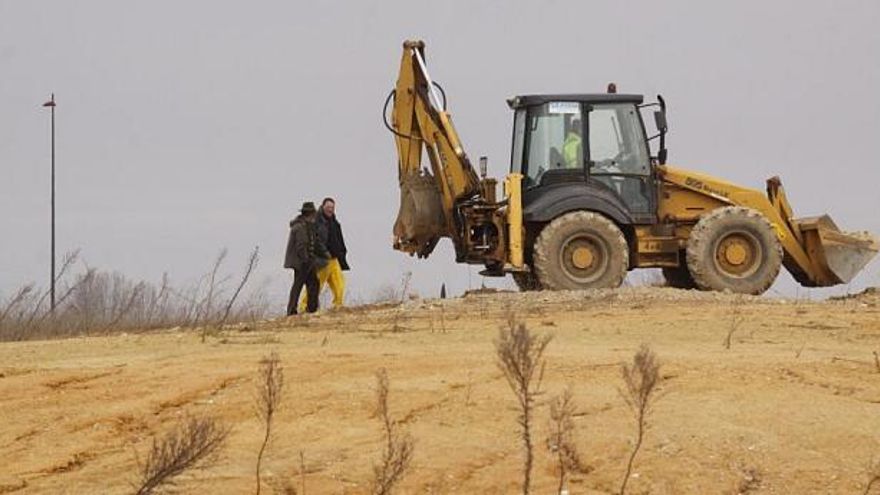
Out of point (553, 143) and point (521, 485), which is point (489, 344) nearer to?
point (521, 485)

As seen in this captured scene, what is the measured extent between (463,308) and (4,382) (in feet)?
26.2

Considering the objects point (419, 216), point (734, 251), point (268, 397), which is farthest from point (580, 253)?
point (268, 397)

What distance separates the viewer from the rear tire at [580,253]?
2266 cm

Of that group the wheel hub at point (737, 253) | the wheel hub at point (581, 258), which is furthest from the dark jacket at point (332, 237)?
the wheel hub at point (737, 253)

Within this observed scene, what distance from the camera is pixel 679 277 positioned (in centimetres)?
2444

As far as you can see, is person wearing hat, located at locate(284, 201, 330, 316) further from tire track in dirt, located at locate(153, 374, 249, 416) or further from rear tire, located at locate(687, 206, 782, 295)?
tire track in dirt, located at locate(153, 374, 249, 416)

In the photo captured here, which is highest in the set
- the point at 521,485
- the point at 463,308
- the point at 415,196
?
the point at 415,196

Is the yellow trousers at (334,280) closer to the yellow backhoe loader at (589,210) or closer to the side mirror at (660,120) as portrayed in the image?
the yellow backhoe loader at (589,210)

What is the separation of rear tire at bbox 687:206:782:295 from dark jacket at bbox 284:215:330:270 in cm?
460

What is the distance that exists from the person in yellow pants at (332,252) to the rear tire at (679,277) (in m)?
4.17

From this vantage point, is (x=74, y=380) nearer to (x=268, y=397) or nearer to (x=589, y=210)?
(x=268, y=397)

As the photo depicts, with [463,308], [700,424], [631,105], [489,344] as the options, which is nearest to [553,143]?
[631,105]

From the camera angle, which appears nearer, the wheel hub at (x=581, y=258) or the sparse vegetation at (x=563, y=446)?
the sparse vegetation at (x=563, y=446)

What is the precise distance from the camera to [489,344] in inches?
593
